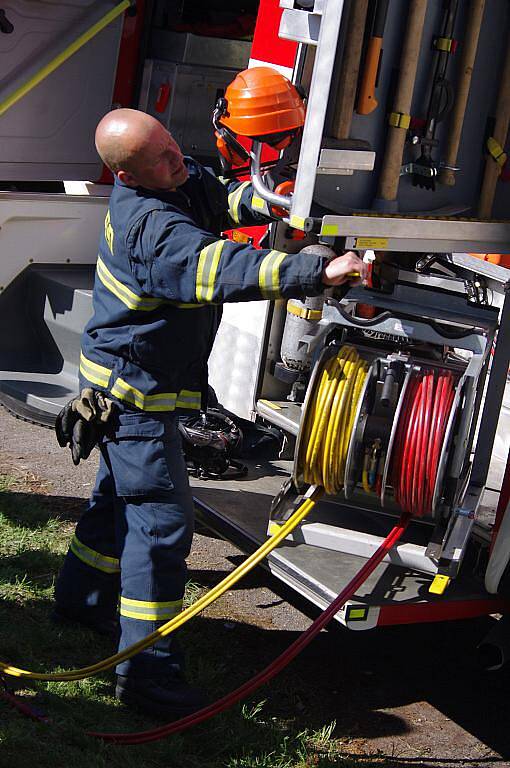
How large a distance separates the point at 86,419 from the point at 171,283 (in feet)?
1.91

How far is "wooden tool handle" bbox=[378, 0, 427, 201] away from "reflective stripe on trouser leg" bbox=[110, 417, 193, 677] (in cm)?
111

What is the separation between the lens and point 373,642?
4406 mm

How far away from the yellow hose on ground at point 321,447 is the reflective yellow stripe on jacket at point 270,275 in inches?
21.5

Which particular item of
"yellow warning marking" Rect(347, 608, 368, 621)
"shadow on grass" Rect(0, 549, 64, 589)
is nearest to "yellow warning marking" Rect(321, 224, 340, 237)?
"yellow warning marking" Rect(347, 608, 368, 621)

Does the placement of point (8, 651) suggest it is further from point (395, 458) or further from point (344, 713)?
point (395, 458)

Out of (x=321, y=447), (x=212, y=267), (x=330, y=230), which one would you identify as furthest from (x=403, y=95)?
(x=321, y=447)

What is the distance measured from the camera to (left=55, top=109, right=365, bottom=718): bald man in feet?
11.3

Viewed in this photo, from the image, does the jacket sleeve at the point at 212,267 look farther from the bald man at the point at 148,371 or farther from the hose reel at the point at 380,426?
the hose reel at the point at 380,426

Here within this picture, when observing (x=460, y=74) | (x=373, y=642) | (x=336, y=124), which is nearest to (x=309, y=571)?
(x=373, y=642)

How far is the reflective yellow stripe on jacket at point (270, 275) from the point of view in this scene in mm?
3164

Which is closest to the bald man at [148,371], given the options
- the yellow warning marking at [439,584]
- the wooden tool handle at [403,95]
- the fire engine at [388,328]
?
the fire engine at [388,328]

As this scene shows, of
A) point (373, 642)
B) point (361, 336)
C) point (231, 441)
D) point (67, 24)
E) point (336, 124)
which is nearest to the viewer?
point (336, 124)

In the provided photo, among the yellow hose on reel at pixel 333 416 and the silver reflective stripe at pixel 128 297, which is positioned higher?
the silver reflective stripe at pixel 128 297

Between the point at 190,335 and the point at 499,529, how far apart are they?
124 centimetres
